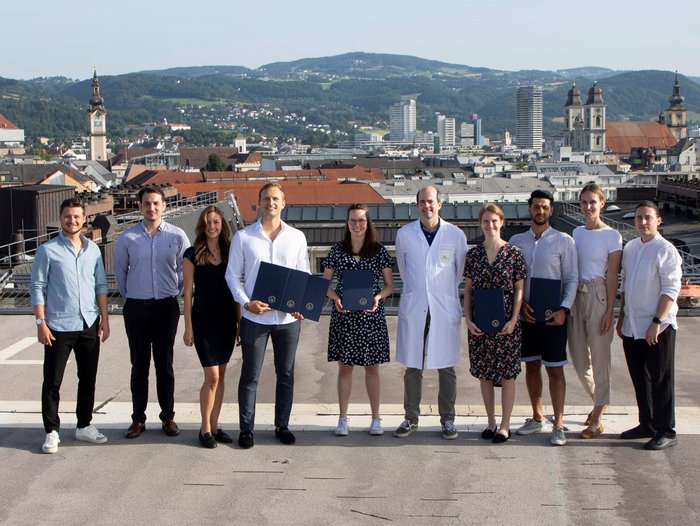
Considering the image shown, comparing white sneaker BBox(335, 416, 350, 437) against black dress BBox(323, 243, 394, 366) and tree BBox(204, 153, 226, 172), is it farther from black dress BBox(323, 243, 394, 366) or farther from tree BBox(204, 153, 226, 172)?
tree BBox(204, 153, 226, 172)

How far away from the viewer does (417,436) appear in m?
5.96

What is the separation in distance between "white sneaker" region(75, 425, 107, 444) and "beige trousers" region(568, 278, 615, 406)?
2.79 m

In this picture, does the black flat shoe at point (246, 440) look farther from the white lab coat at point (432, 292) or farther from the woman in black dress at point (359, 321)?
the white lab coat at point (432, 292)

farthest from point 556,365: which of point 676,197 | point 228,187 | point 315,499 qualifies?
point 228,187

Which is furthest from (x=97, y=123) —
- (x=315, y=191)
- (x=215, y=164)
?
(x=315, y=191)

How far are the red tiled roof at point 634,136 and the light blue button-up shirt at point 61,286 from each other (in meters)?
166

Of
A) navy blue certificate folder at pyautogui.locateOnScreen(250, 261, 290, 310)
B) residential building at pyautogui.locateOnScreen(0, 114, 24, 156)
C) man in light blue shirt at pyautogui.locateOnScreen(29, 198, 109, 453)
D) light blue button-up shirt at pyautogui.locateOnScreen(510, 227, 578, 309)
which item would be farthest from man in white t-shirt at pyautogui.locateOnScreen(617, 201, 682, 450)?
residential building at pyautogui.locateOnScreen(0, 114, 24, 156)

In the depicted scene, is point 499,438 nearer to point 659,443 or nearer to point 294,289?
point 659,443

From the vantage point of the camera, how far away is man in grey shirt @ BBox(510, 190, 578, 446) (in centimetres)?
595

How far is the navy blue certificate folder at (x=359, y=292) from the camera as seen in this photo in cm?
598

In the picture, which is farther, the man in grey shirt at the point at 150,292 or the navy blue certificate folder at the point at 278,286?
the man in grey shirt at the point at 150,292

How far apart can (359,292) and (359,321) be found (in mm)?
188

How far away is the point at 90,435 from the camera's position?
19.4 feet

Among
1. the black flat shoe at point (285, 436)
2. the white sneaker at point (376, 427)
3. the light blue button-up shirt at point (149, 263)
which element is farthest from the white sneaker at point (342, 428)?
the light blue button-up shirt at point (149, 263)
